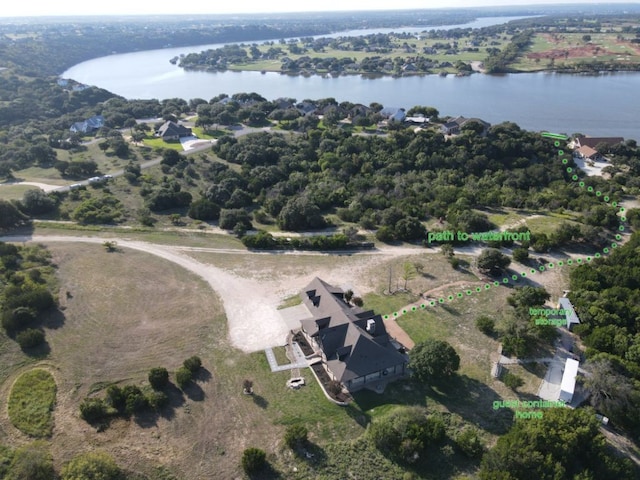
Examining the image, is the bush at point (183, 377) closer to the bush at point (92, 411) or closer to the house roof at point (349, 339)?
the bush at point (92, 411)

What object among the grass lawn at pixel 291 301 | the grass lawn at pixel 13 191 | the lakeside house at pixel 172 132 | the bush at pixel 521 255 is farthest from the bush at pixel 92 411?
the lakeside house at pixel 172 132

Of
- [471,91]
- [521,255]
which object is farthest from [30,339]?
[471,91]

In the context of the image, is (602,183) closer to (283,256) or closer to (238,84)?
(283,256)

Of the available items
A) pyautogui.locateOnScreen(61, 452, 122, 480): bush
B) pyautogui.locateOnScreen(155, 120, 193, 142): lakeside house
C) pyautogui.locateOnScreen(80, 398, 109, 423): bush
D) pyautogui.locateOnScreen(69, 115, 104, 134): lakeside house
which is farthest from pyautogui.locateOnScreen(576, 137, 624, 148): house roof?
pyautogui.locateOnScreen(69, 115, 104, 134): lakeside house

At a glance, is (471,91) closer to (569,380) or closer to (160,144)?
(160,144)

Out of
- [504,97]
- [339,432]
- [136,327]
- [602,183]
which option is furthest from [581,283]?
[504,97]

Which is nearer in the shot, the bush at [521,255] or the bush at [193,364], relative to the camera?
the bush at [193,364]
